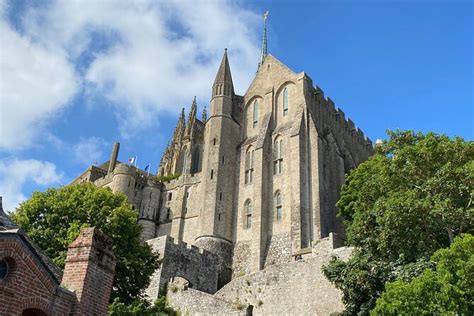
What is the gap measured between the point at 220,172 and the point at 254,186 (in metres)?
3.78

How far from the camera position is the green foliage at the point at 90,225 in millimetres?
26969

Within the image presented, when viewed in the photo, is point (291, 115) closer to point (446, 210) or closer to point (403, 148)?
point (403, 148)

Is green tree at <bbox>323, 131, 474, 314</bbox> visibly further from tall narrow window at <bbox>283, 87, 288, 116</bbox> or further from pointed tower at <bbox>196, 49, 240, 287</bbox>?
tall narrow window at <bbox>283, 87, 288, 116</bbox>

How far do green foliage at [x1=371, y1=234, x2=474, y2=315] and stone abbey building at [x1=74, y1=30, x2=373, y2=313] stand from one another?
1631 centimetres

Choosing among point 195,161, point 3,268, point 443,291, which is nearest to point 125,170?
point 195,161

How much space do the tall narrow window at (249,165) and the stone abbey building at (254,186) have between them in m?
0.12

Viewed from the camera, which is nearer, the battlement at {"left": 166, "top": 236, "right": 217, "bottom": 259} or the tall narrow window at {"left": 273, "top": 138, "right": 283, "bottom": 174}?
the battlement at {"left": 166, "top": 236, "right": 217, "bottom": 259}

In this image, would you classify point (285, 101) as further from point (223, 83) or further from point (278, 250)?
point (278, 250)

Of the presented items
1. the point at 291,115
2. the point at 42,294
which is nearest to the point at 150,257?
the point at 42,294

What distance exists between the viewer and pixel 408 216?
21.7m

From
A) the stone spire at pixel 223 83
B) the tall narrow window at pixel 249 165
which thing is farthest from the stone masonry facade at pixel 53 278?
the stone spire at pixel 223 83

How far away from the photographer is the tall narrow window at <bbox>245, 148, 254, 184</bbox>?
158 feet

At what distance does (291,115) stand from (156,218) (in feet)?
63.3

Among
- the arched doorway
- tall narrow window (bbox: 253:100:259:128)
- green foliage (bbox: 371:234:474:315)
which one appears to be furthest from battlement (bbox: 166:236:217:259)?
the arched doorway
